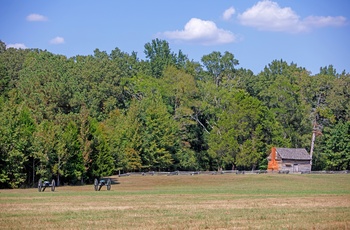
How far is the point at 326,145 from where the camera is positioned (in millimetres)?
113938

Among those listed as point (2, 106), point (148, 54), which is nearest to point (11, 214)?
point (2, 106)

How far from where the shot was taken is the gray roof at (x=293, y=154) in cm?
10606

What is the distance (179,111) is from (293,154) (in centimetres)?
2235

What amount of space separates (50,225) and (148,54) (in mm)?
131023

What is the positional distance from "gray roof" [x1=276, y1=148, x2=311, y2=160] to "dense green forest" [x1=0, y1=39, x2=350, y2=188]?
12.7 feet

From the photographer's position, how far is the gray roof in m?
106

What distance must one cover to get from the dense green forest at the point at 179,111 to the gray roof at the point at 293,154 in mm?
3862

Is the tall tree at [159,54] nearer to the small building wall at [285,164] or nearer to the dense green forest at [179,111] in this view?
the dense green forest at [179,111]

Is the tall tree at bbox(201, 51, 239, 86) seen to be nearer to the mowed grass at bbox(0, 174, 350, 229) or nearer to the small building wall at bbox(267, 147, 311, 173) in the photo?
the small building wall at bbox(267, 147, 311, 173)

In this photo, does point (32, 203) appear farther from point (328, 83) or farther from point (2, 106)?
point (328, 83)

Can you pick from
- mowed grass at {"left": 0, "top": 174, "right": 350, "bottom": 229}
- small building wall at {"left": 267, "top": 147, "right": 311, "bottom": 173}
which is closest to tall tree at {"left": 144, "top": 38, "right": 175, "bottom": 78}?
small building wall at {"left": 267, "top": 147, "right": 311, "bottom": 173}

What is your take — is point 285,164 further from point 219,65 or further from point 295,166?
point 219,65

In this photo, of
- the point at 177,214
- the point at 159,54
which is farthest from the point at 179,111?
the point at 177,214

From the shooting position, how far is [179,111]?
367 ft
